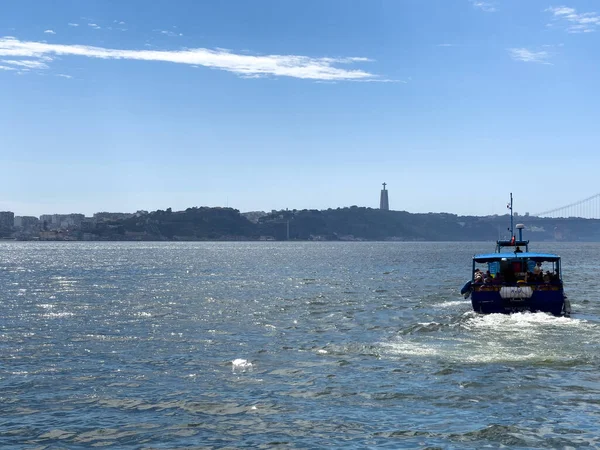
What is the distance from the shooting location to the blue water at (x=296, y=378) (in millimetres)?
16922

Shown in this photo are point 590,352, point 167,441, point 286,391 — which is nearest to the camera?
point 167,441

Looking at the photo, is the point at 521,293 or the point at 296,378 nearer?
the point at 296,378

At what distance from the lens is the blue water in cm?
1692

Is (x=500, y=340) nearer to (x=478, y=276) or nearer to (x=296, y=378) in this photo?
(x=296, y=378)

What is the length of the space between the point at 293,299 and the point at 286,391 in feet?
104

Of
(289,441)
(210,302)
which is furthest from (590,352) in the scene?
(210,302)

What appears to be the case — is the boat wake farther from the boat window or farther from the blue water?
the boat window

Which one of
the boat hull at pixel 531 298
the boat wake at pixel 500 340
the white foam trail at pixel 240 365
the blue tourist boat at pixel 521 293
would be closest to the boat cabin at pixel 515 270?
the blue tourist boat at pixel 521 293

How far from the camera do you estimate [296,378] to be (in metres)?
22.9

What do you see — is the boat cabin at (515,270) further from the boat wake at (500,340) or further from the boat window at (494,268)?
the boat wake at (500,340)

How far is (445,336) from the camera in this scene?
32125 millimetres

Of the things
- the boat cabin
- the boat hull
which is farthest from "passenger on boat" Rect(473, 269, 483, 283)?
the boat hull

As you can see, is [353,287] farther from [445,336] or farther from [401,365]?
[401,365]

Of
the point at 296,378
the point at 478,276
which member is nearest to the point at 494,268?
the point at 478,276
